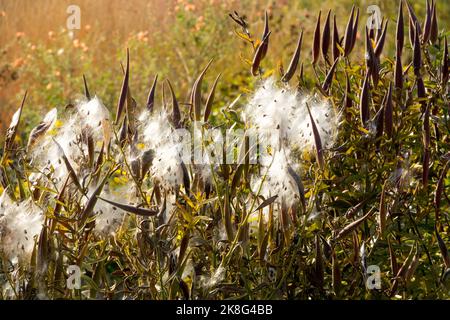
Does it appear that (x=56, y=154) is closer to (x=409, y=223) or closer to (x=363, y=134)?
(x=363, y=134)

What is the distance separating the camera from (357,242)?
1.61m

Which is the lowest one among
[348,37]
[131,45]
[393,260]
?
[393,260]

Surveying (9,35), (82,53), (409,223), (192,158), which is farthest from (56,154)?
(9,35)

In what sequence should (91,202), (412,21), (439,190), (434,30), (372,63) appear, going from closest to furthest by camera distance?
(91,202) → (439,190) → (372,63) → (412,21) → (434,30)

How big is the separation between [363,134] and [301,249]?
10.1 inches

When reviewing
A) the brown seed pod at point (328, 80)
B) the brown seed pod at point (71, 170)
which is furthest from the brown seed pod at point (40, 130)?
the brown seed pod at point (328, 80)

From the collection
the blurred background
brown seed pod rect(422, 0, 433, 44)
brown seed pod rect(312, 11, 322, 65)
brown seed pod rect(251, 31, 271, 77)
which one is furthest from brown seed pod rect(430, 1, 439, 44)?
the blurred background

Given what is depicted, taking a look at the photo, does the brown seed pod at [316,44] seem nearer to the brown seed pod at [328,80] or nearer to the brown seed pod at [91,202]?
the brown seed pod at [328,80]

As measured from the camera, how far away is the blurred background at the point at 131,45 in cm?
589

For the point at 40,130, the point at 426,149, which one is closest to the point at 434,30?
the point at 426,149

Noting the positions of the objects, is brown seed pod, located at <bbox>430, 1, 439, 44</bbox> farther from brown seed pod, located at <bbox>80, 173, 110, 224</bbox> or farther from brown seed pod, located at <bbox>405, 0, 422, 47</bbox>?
brown seed pod, located at <bbox>80, 173, 110, 224</bbox>

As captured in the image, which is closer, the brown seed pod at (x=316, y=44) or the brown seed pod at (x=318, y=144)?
the brown seed pod at (x=318, y=144)

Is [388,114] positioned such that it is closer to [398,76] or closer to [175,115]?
[398,76]

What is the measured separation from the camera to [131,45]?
637cm
